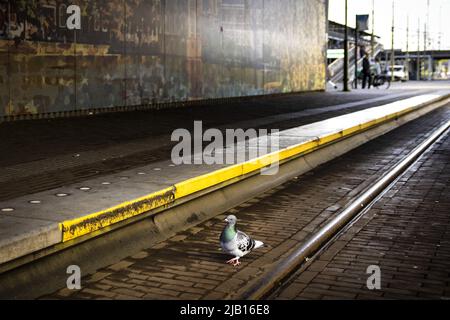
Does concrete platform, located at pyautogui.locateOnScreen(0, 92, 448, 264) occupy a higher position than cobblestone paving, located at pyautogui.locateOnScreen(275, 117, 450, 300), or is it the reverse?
concrete platform, located at pyautogui.locateOnScreen(0, 92, 448, 264)

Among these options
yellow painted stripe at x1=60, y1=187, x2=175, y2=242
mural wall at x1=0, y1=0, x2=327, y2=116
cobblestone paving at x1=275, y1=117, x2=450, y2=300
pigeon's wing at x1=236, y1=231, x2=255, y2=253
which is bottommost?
cobblestone paving at x1=275, y1=117, x2=450, y2=300

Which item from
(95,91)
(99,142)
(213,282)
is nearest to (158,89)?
(95,91)

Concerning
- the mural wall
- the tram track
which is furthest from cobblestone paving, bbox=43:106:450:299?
the mural wall

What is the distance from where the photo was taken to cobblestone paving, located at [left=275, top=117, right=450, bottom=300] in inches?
195

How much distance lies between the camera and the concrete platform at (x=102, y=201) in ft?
16.7

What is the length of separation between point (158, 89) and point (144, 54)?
1.29 meters

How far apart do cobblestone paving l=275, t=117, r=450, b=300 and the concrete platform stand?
176cm

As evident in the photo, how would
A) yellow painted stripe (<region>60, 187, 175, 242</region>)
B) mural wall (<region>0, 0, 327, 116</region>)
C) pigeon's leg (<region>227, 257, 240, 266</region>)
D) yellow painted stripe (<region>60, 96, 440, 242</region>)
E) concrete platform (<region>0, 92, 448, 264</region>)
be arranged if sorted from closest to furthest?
1. concrete platform (<region>0, 92, 448, 264</region>)
2. yellow painted stripe (<region>60, 187, 175, 242</region>)
3. yellow painted stripe (<region>60, 96, 440, 242</region>)
4. pigeon's leg (<region>227, 257, 240, 266</region>)
5. mural wall (<region>0, 0, 327, 116</region>)

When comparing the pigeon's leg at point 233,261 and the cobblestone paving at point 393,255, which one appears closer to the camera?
the cobblestone paving at point 393,255

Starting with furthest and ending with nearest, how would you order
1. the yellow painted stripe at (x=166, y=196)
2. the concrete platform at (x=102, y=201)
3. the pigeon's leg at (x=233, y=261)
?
1. the pigeon's leg at (x=233, y=261)
2. the yellow painted stripe at (x=166, y=196)
3. the concrete platform at (x=102, y=201)

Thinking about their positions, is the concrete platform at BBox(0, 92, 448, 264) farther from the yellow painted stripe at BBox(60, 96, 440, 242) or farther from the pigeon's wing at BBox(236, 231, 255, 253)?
the pigeon's wing at BBox(236, 231, 255, 253)

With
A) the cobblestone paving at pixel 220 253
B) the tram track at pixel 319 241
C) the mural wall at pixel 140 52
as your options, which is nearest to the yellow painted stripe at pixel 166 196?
the cobblestone paving at pixel 220 253

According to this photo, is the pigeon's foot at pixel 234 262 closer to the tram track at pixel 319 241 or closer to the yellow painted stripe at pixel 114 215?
the tram track at pixel 319 241
